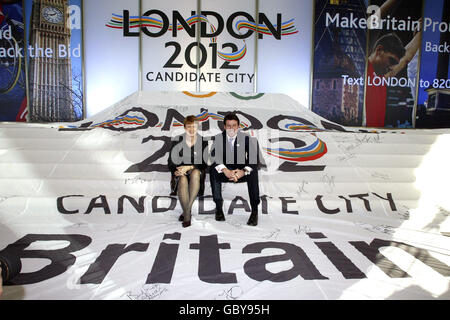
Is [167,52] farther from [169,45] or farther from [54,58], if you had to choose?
[54,58]

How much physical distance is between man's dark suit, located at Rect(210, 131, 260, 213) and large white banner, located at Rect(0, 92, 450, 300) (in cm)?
22

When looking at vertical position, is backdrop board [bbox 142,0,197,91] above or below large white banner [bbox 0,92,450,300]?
above

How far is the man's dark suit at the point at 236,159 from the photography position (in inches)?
85.0

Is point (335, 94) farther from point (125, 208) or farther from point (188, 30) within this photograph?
point (125, 208)

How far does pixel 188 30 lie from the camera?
5082 mm

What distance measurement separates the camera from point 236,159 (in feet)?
7.45

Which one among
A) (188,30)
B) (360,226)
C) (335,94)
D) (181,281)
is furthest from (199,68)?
(181,281)

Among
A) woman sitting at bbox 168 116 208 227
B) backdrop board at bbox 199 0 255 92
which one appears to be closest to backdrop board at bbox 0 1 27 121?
backdrop board at bbox 199 0 255 92

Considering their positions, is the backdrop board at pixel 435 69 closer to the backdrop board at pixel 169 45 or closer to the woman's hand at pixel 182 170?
the backdrop board at pixel 169 45

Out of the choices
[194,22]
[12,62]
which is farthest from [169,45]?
[12,62]

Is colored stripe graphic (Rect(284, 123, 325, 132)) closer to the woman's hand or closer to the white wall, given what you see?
the white wall

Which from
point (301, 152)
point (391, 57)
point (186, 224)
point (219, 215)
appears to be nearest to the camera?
point (186, 224)

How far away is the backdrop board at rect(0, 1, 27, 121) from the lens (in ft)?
16.4

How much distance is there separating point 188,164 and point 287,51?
12.7 feet
